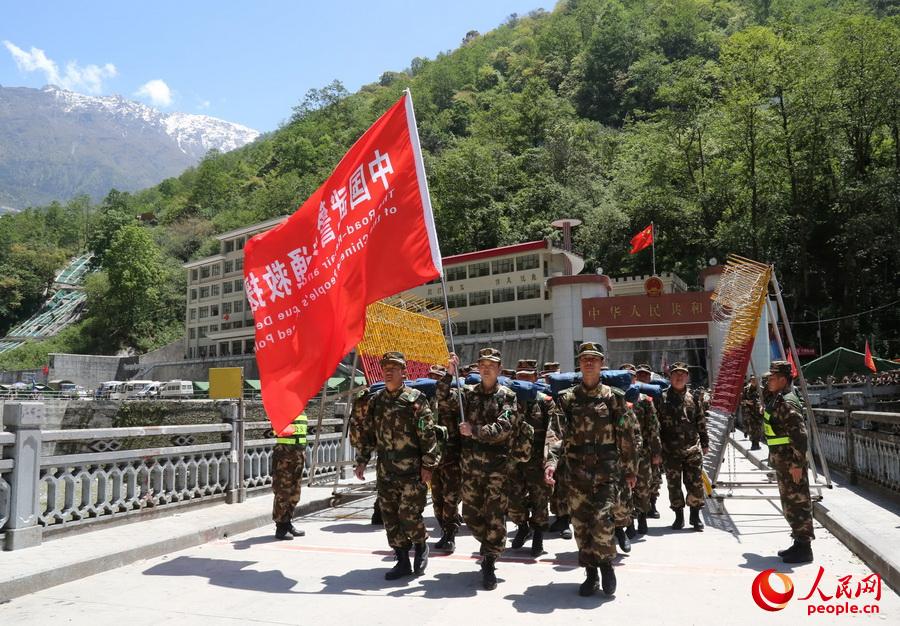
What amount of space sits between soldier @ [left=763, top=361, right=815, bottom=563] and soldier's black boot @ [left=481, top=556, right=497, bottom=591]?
2.99 m

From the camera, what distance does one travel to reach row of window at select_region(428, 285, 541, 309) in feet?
150

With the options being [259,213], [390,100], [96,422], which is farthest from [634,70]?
[96,422]

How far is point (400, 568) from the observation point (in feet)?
19.9

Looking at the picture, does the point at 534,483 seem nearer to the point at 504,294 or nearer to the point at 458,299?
the point at 504,294

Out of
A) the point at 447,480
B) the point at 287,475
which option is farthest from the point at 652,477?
the point at 287,475

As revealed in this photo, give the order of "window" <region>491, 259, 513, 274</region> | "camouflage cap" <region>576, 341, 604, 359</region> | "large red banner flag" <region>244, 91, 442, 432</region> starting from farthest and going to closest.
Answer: "window" <region>491, 259, 513, 274</region> → "large red banner flag" <region>244, 91, 442, 432</region> → "camouflage cap" <region>576, 341, 604, 359</region>

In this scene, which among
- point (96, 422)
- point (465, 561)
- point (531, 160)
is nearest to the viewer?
point (465, 561)

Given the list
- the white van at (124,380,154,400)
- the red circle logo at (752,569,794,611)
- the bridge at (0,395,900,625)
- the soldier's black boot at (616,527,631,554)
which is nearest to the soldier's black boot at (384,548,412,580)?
the bridge at (0,395,900,625)

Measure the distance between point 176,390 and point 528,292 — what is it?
2531 cm

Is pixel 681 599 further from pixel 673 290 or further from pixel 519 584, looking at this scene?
pixel 673 290

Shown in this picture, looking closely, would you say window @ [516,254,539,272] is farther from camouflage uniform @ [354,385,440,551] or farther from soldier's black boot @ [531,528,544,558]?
camouflage uniform @ [354,385,440,551]

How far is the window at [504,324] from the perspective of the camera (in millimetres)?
46344

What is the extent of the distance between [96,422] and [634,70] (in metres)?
74.4

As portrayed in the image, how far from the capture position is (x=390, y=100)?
114m
